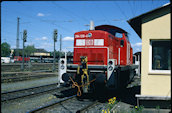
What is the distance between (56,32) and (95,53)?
18331 mm

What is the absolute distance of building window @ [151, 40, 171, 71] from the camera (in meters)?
7.14

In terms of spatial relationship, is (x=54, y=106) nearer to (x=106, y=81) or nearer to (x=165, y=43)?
(x=106, y=81)

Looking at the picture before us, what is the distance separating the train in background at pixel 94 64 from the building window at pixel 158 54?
1741mm

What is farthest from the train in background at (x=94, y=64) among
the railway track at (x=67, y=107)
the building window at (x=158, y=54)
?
the building window at (x=158, y=54)

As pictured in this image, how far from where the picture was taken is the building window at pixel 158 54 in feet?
23.4

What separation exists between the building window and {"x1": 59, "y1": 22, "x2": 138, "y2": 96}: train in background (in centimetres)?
174

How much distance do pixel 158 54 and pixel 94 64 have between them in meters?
3.36

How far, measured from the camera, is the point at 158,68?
713 cm

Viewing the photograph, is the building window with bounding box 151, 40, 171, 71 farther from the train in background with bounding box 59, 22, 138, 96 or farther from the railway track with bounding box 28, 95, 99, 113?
the railway track with bounding box 28, 95, 99, 113

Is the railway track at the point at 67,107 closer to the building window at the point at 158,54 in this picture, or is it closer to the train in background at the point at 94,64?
the train in background at the point at 94,64

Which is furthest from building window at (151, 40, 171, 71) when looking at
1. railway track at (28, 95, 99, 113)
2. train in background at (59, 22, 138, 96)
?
railway track at (28, 95, 99, 113)

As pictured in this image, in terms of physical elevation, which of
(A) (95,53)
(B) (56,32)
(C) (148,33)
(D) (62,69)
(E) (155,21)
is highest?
(B) (56,32)

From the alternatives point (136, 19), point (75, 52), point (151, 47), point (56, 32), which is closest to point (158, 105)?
point (151, 47)

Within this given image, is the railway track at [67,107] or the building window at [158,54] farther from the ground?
the building window at [158,54]
